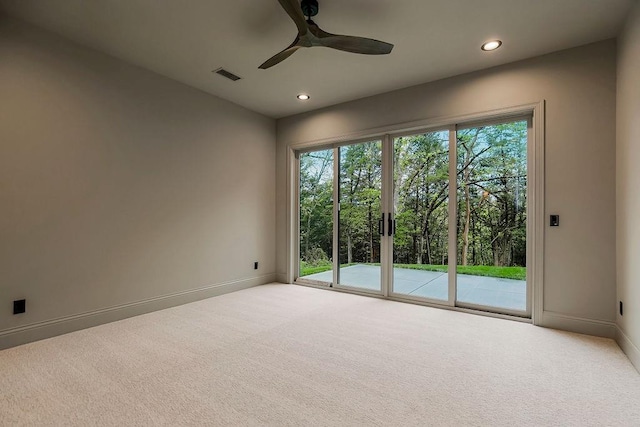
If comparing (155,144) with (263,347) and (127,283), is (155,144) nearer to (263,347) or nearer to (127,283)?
(127,283)

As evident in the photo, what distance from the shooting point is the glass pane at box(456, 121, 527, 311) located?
3.29 metres

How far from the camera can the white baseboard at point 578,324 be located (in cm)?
274

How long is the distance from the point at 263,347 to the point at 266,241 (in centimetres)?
250

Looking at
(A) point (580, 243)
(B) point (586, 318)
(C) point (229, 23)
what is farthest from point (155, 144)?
(B) point (586, 318)

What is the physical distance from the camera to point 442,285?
3.72 m

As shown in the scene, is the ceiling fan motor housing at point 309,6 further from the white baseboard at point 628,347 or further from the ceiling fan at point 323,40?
the white baseboard at point 628,347

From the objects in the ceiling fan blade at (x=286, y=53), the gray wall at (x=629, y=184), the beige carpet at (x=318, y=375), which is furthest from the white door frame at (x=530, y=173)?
the ceiling fan blade at (x=286, y=53)

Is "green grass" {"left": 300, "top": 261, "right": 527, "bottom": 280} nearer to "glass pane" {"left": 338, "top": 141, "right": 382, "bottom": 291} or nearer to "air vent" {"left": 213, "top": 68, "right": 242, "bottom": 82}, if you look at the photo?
"glass pane" {"left": 338, "top": 141, "right": 382, "bottom": 291}

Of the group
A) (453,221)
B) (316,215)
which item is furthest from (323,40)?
(316,215)

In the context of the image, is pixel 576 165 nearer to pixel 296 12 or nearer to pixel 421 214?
pixel 421 214

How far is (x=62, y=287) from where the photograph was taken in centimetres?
279

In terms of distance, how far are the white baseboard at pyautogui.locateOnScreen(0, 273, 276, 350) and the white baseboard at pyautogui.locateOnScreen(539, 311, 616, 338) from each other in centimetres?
372

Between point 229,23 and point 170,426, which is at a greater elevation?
point 229,23

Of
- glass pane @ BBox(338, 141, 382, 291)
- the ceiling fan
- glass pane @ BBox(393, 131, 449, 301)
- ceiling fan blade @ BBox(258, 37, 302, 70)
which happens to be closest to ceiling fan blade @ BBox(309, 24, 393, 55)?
the ceiling fan
